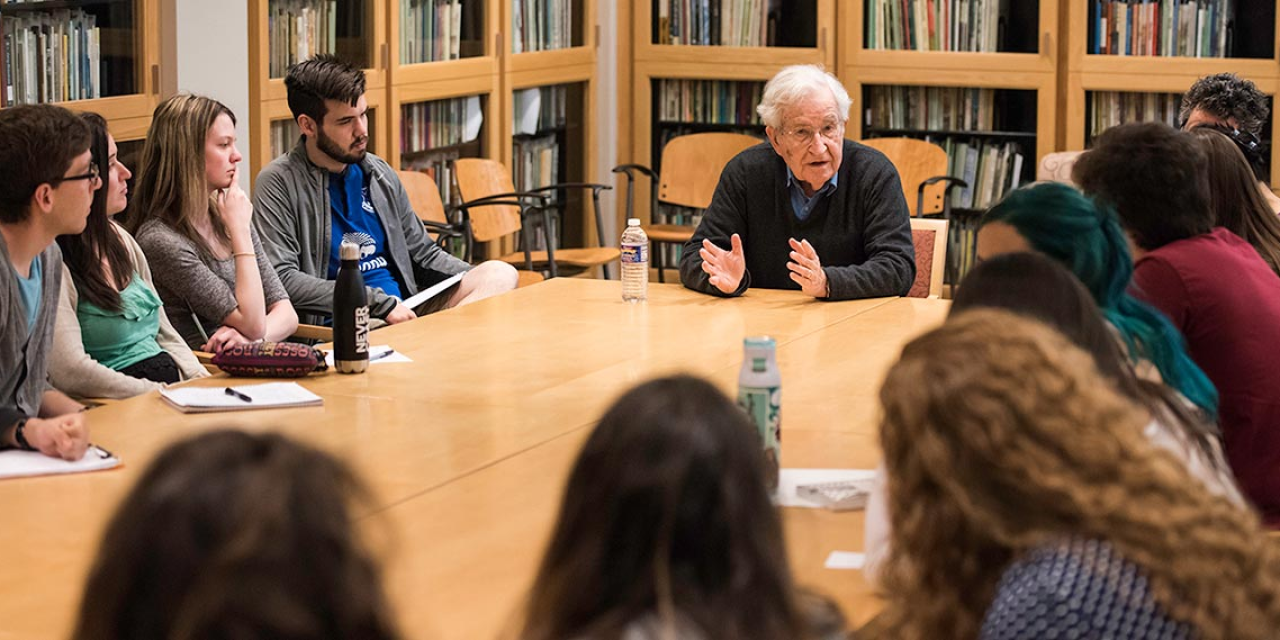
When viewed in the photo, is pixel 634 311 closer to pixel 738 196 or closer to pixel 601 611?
pixel 738 196

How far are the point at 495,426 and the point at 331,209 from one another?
86.2 inches

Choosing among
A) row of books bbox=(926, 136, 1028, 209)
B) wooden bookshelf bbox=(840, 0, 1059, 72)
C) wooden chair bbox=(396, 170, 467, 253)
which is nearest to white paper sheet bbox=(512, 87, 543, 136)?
wooden chair bbox=(396, 170, 467, 253)

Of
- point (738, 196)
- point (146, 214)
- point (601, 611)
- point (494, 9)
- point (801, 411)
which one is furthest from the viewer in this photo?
point (494, 9)

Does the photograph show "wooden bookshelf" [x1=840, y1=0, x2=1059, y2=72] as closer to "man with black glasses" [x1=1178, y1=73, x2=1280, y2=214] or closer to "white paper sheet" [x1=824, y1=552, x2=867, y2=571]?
"man with black glasses" [x1=1178, y1=73, x2=1280, y2=214]

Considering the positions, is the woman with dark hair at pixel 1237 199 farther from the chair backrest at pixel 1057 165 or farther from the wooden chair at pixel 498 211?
the wooden chair at pixel 498 211

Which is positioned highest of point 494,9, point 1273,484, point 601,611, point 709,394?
point 494,9

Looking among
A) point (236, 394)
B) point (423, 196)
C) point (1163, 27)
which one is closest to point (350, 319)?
point (236, 394)

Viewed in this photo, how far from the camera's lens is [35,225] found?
10.5ft

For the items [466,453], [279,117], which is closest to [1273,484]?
[466,453]

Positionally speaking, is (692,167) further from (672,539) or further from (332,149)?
(672,539)

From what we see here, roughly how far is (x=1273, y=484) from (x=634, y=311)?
169 centimetres

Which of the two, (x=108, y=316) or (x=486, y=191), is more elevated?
(x=486, y=191)

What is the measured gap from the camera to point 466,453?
2748mm

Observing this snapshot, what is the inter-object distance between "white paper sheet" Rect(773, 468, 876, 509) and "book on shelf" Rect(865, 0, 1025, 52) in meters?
5.07
